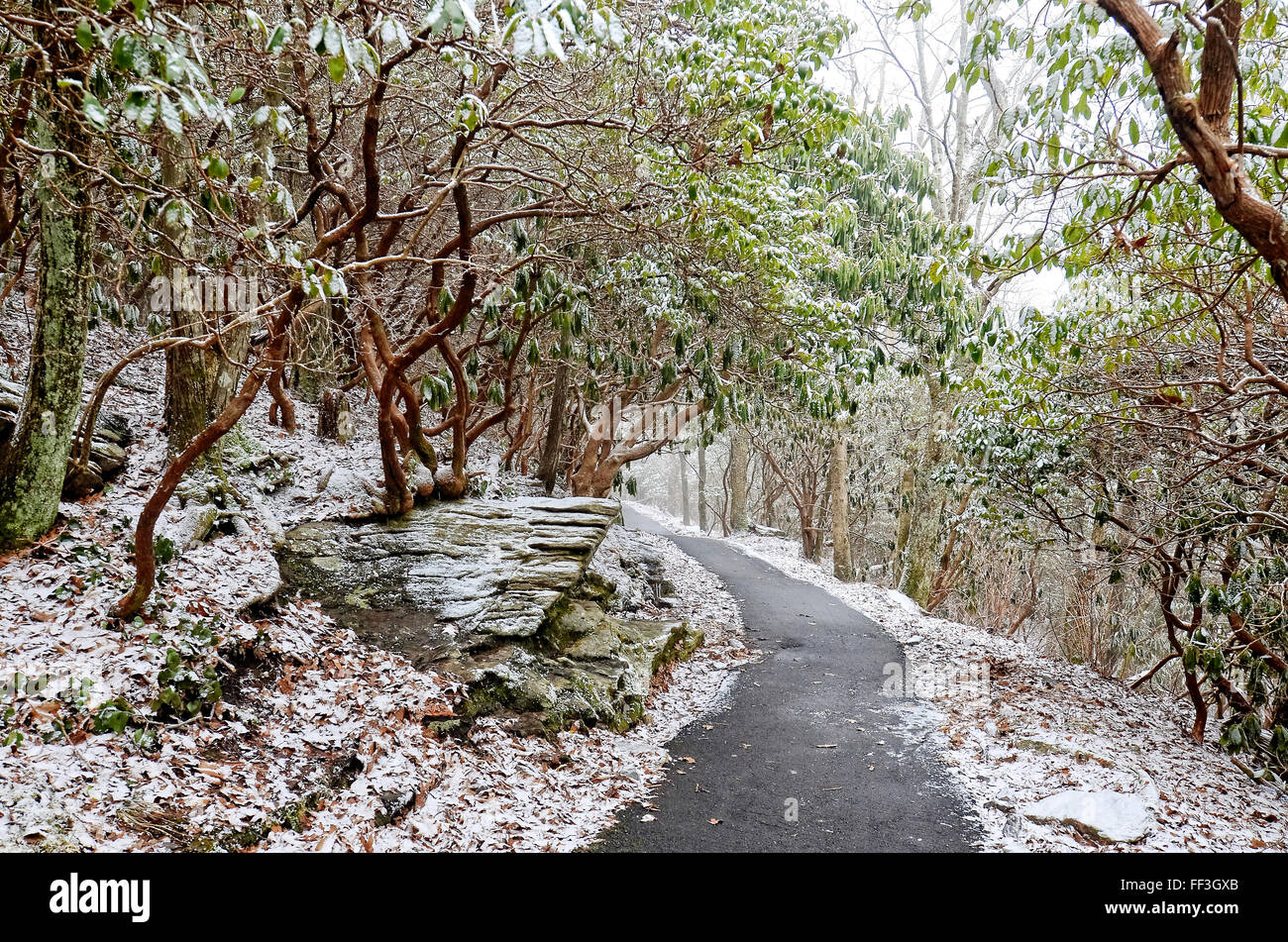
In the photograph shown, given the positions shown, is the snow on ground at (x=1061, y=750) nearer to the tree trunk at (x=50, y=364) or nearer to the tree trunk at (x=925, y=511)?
the tree trunk at (x=925, y=511)

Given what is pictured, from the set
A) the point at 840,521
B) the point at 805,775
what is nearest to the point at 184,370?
the point at 805,775

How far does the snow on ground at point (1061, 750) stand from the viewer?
553 centimetres

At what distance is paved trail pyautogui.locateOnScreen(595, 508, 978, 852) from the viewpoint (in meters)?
5.19

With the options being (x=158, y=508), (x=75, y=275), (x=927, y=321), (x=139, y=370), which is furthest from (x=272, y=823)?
(x=927, y=321)

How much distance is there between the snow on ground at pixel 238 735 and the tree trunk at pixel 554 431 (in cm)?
639

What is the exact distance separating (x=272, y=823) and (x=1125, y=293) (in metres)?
8.86

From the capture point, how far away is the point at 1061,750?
679 centimetres

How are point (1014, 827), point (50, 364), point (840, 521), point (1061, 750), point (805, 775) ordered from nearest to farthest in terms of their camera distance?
1. point (50, 364)
2. point (1014, 827)
3. point (805, 775)
4. point (1061, 750)
5. point (840, 521)

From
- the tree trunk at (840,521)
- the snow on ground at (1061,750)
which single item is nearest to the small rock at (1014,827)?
the snow on ground at (1061,750)

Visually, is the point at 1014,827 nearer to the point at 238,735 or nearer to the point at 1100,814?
the point at 1100,814

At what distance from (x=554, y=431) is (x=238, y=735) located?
9.18 m

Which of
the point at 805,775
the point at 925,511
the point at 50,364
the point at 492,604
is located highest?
the point at 50,364

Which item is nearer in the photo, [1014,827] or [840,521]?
[1014,827]
